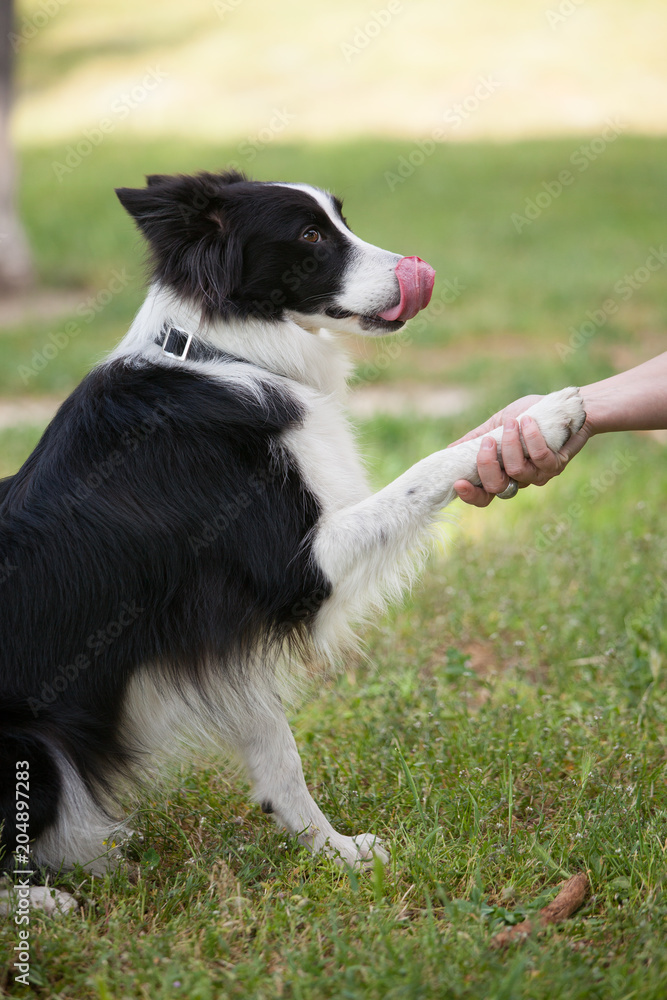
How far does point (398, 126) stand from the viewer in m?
18.5

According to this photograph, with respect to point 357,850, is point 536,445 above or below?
above

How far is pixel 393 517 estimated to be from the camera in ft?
8.16

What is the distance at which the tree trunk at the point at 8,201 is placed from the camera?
32.3 feet

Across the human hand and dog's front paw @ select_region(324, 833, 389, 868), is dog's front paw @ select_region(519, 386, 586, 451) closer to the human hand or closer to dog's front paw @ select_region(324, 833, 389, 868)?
the human hand

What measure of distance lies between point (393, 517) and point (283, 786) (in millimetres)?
856

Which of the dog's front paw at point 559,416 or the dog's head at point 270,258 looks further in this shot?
the dog's head at point 270,258

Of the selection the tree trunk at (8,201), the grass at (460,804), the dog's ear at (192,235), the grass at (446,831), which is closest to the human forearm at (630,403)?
the grass at (460,804)

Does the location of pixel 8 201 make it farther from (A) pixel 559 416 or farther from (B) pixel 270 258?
(A) pixel 559 416

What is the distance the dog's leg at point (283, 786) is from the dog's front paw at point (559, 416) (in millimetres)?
1112

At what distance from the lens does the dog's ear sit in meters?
2.73

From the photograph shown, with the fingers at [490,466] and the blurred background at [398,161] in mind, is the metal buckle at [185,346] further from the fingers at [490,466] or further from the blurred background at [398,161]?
the fingers at [490,466]

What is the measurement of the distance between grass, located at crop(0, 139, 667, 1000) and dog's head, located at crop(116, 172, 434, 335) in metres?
0.80

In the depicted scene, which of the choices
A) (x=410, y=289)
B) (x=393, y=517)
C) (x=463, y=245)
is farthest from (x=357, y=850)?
(x=463, y=245)

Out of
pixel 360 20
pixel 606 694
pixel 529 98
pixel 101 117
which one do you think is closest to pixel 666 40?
pixel 529 98
